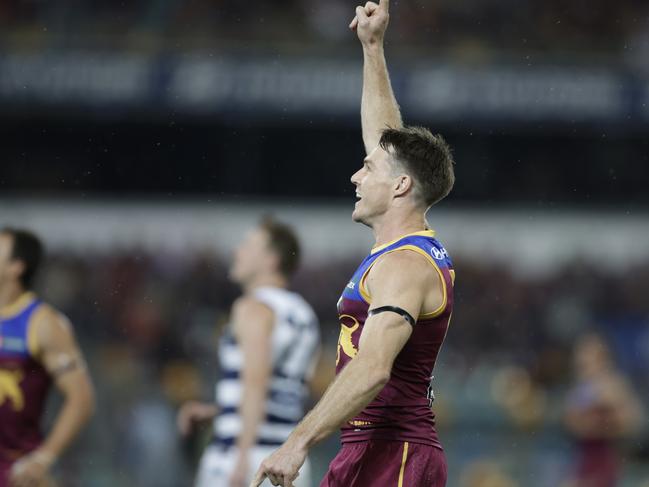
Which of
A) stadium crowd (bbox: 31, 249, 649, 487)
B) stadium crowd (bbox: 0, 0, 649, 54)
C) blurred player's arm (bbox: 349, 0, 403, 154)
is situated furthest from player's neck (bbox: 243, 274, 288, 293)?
stadium crowd (bbox: 0, 0, 649, 54)

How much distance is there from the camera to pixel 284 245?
279 inches

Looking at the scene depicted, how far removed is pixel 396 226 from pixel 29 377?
2921 millimetres

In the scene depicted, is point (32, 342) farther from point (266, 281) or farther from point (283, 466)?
point (283, 466)

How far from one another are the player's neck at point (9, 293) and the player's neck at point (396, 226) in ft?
9.75

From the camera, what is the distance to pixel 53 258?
17.8 meters

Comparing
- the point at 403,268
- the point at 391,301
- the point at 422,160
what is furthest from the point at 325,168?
the point at 391,301

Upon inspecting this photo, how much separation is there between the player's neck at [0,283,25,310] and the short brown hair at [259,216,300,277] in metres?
1.39

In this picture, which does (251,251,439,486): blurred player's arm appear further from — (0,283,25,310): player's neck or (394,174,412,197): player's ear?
(0,283,25,310): player's neck

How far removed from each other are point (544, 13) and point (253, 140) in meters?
5.13

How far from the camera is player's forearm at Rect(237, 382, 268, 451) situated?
6652mm

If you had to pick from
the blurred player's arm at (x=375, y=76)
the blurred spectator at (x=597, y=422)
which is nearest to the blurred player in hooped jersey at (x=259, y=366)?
the blurred player's arm at (x=375, y=76)

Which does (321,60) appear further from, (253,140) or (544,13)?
(544,13)

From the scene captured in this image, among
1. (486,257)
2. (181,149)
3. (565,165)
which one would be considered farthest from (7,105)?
(565,165)

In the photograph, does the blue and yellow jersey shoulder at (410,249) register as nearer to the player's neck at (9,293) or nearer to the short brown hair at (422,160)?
the short brown hair at (422,160)
